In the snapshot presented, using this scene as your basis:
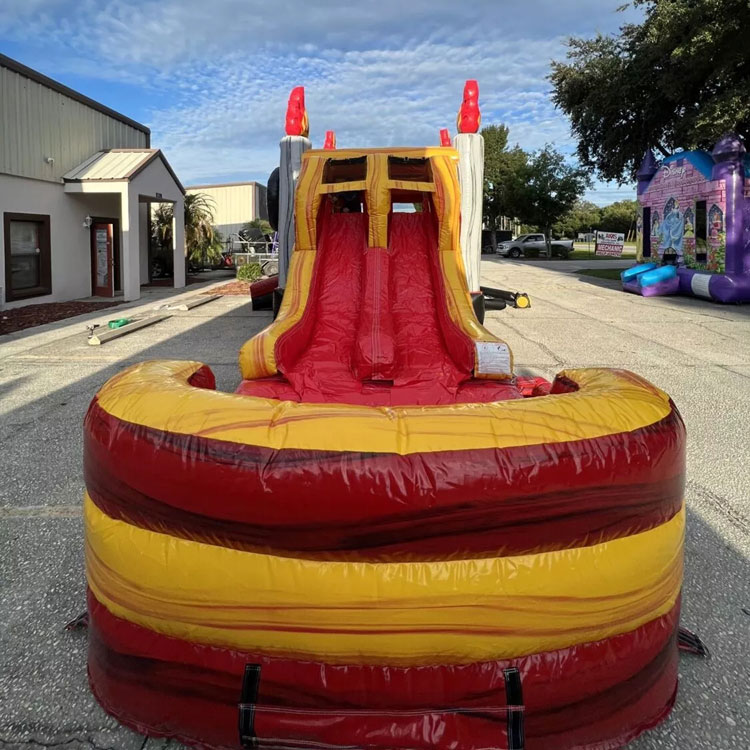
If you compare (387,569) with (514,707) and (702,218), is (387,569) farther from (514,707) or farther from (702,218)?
(702,218)

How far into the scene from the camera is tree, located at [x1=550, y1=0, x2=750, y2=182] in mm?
13891

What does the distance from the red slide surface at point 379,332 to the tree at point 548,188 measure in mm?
28393

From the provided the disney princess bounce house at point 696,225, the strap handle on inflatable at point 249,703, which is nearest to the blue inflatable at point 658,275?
the disney princess bounce house at point 696,225

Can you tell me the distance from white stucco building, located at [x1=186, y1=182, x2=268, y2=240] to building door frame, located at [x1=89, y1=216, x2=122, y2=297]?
13611 mm

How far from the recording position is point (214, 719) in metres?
1.83

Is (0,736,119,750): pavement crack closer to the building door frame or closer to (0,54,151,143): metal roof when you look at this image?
(0,54,151,143): metal roof

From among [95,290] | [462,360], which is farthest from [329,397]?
[95,290]

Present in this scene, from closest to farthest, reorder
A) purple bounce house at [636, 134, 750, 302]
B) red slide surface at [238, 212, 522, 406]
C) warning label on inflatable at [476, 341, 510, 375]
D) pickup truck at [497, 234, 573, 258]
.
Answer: warning label on inflatable at [476, 341, 510, 375] < red slide surface at [238, 212, 522, 406] < purple bounce house at [636, 134, 750, 302] < pickup truck at [497, 234, 573, 258]

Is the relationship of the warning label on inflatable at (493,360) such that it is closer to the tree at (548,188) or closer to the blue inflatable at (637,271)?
the blue inflatable at (637,271)

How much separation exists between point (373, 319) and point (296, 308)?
70 centimetres

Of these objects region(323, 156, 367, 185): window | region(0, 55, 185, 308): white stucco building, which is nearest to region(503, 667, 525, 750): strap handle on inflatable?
region(323, 156, 367, 185): window

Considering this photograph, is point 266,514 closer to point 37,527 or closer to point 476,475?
point 476,475

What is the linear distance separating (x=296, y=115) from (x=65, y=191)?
784cm

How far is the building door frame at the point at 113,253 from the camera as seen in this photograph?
1512 cm
